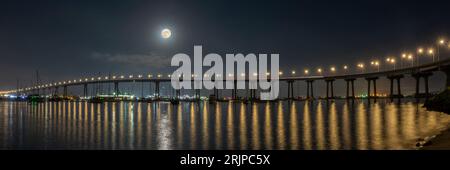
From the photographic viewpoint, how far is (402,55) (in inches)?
5123

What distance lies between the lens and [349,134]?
3231cm

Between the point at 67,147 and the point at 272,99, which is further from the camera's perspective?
the point at 272,99

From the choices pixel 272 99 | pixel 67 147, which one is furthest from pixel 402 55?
pixel 67 147

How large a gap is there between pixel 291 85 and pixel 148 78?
61.7m
